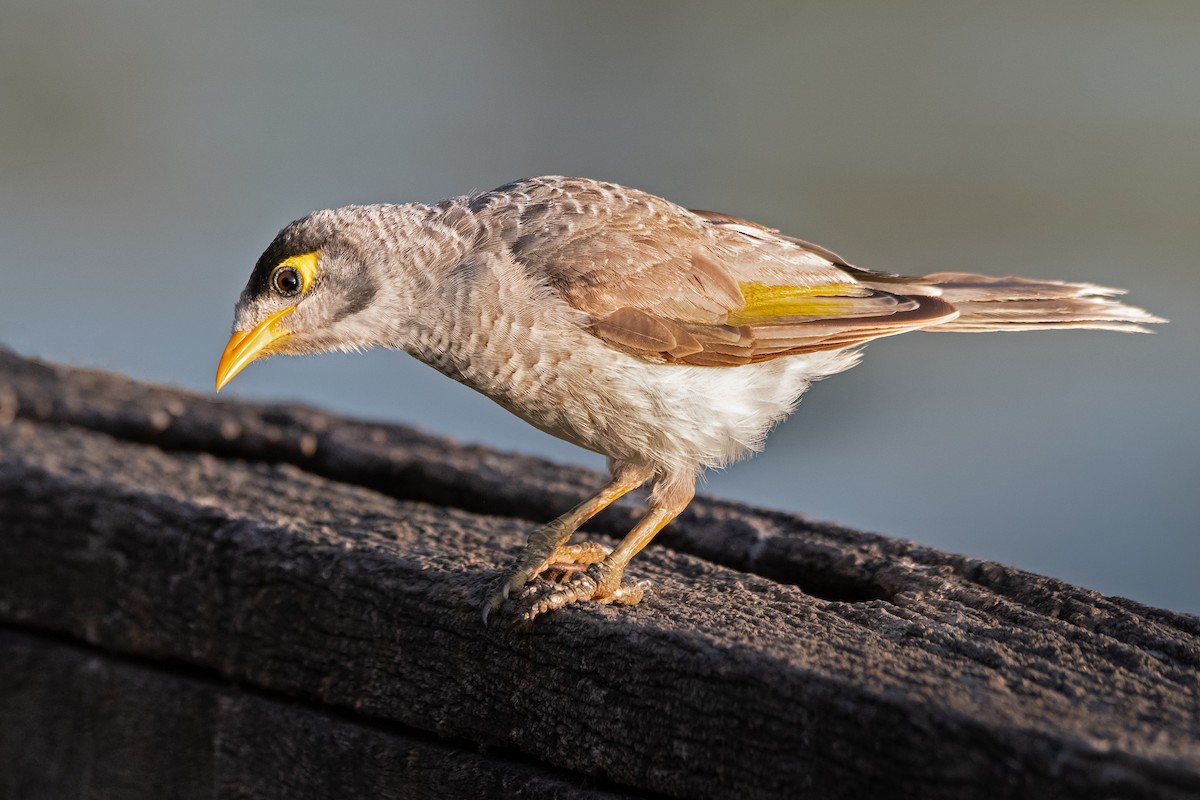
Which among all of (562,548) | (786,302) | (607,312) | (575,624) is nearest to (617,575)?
(562,548)

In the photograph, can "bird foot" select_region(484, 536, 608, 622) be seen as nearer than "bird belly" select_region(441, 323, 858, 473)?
Yes

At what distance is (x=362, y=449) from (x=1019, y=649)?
8.16 feet

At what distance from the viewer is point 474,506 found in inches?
171

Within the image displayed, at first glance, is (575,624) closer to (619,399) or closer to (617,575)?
(617,575)

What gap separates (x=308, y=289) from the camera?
4.32 m

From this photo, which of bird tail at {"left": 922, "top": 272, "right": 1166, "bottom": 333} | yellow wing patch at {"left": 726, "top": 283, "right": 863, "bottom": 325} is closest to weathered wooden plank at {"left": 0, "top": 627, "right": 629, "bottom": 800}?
yellow wing patch at {"left": 726, "top": 283, "right": 863, "bottom": 325}

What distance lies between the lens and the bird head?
426cm

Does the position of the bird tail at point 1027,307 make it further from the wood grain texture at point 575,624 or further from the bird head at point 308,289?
the bird head at point 308,289

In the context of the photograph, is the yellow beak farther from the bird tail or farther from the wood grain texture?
the bird tail

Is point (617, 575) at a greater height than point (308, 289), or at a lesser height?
lesser

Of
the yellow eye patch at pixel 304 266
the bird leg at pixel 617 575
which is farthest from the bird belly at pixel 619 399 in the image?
the yellow eye patch at pixel 304 266

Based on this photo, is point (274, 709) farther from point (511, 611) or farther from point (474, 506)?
→ point (474, 506)

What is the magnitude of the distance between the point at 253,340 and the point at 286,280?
0.23 meters

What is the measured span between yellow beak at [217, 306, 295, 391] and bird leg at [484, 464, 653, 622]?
1.20 metres
